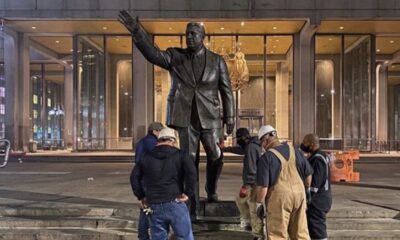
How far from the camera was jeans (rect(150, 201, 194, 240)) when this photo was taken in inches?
210

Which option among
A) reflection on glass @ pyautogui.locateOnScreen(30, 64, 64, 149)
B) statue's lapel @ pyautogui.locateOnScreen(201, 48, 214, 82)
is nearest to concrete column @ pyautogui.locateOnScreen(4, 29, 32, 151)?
reflection on glass @ pyautogui.locateOnScreen(30, 64, 64, 149)

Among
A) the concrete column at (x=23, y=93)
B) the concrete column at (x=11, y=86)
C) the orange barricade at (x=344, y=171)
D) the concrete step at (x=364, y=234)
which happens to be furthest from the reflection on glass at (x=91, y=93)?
the concrete step at (x=364, y=234)

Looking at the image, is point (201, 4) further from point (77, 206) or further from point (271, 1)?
point (77, 206)

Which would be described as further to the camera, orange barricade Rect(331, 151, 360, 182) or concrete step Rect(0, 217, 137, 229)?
orange barricade Rect(331, 151, 360, 182)

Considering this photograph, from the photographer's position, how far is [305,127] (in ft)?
91.7

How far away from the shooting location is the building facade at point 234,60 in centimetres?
2519

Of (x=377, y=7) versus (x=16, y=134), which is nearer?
(x=377, y=7)

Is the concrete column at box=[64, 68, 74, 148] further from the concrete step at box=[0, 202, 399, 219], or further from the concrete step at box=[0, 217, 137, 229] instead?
the concrete step at box=[0, 217, 137, 229]

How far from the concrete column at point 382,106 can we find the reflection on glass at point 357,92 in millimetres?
3657

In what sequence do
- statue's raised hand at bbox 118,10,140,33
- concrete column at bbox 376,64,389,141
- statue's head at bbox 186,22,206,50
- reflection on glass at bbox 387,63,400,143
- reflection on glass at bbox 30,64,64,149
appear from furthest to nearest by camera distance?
reflection on glass at bbox 387,63,400,143 → reflection on glass at bbox 30,64,64,149 → concrete column at bbox 376,64,389,141 → statue's head at bbox 186,22,206,50 → statue's raised hand at bbox 118,10,140,33

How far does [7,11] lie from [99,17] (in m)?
4.27

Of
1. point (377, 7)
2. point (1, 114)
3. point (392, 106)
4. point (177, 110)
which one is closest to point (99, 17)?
point (377, 7)

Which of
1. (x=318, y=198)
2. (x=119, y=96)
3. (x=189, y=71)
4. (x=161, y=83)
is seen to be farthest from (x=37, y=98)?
(x=318, y=198)

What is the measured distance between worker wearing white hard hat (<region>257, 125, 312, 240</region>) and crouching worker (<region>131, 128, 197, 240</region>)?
0.73 meters
